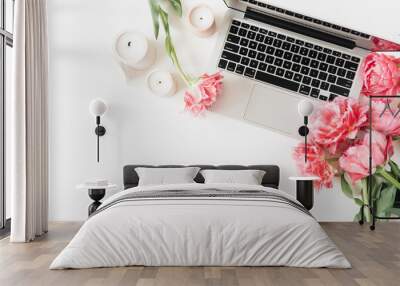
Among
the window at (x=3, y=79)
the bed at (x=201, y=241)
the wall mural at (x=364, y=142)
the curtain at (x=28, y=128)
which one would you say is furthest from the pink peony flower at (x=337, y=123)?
the window at (x=3, y=79)

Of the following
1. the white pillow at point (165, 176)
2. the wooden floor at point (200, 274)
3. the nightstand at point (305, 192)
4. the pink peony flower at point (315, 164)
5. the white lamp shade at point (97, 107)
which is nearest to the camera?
the wooden floor at point (200, 274)

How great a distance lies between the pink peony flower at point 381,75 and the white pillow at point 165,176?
184 centimetres

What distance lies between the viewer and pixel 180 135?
5605mm

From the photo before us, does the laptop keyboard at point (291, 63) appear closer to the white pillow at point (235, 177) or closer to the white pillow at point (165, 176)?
the white pillow at point (235, 177)

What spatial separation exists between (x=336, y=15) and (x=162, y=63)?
1761 mm

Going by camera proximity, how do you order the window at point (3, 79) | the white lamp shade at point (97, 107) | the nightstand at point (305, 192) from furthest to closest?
the white lamp shade at point (97, 107) → the nightstand at point (305, 192) → the window at point (3, 79)

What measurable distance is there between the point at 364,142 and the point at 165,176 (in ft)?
6.32

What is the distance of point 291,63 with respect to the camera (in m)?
5.34

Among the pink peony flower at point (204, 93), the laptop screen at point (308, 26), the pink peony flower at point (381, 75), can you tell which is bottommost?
the pink peony flower at point (204, 93)

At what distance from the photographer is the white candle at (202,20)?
5.46 metres

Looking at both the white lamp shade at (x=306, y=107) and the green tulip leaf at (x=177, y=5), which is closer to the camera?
the white lamp shade at (x=306, y=107)

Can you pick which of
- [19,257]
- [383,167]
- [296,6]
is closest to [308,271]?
[19,257]

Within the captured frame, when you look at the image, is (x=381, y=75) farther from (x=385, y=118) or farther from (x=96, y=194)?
(x=96, y=194)

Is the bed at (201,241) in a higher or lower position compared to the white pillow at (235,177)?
lower
